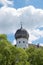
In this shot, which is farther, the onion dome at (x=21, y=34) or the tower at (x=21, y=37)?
the tower at (x=21, y=37)

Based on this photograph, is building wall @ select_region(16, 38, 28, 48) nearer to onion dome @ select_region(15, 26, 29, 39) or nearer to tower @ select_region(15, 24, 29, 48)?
tower @ select_region(15, 24, 29, 48)

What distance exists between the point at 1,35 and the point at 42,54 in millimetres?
7904

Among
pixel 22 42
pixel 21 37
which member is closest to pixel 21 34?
pixel 21 37

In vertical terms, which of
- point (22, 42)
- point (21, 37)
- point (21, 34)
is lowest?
point (22, 42)

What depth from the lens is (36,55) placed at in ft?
174

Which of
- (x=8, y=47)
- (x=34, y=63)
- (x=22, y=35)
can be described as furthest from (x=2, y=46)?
(x=22, y=35)

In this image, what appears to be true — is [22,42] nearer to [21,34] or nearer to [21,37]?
[21,37]

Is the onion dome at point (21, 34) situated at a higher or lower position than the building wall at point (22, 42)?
higher

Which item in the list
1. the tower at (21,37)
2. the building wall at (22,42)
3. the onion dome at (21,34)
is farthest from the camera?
the building wall at (22,42)

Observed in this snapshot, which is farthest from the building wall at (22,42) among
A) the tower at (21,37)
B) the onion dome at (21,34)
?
the onion dome at (21,34)

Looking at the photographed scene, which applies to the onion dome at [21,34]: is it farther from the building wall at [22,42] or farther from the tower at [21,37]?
the building wall at [22,42]

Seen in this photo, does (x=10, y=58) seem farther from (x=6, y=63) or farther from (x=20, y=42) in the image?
(x=20, y=42)

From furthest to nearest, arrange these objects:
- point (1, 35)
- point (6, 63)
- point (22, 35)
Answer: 1. point (22, 35)
2. point (1, 35)
3. point (6, 63)

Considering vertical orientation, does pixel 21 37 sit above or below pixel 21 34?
below
